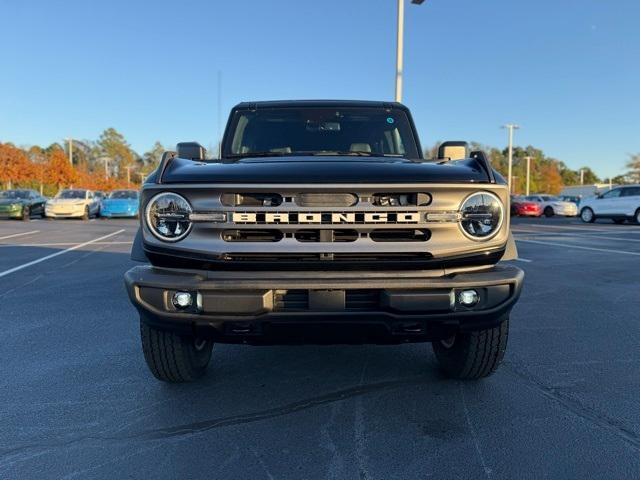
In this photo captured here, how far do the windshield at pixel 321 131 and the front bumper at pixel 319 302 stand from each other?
6.09ft

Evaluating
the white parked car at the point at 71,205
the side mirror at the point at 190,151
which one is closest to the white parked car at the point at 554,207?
the white parked car at the point at 71,205

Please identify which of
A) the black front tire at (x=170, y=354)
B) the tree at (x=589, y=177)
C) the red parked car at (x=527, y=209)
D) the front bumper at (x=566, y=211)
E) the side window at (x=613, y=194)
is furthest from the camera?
the tree at (x=589, y=177)

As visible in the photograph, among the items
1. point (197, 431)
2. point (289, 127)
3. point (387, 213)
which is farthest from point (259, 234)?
point (289, 127)

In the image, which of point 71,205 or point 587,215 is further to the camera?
point 587,215

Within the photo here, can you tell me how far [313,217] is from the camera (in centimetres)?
255

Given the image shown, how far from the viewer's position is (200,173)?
2699 millimetres

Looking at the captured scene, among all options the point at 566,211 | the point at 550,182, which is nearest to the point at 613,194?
the point at 566,211

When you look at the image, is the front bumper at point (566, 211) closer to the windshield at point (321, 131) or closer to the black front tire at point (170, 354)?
the windshield at point (321, 131)

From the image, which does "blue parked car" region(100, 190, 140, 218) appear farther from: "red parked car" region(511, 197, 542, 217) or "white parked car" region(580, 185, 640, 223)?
"red parked car" region(511, 197, 542, 217)

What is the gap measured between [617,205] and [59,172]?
45.3m

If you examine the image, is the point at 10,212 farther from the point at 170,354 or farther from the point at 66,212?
the point at 170,354

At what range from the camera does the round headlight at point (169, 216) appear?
104 inches

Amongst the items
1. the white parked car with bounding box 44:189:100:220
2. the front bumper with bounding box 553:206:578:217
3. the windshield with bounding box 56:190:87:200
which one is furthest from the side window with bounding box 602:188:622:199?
the windshield with bounding box 56:190:87:200

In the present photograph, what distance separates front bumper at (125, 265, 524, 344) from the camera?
248cm
